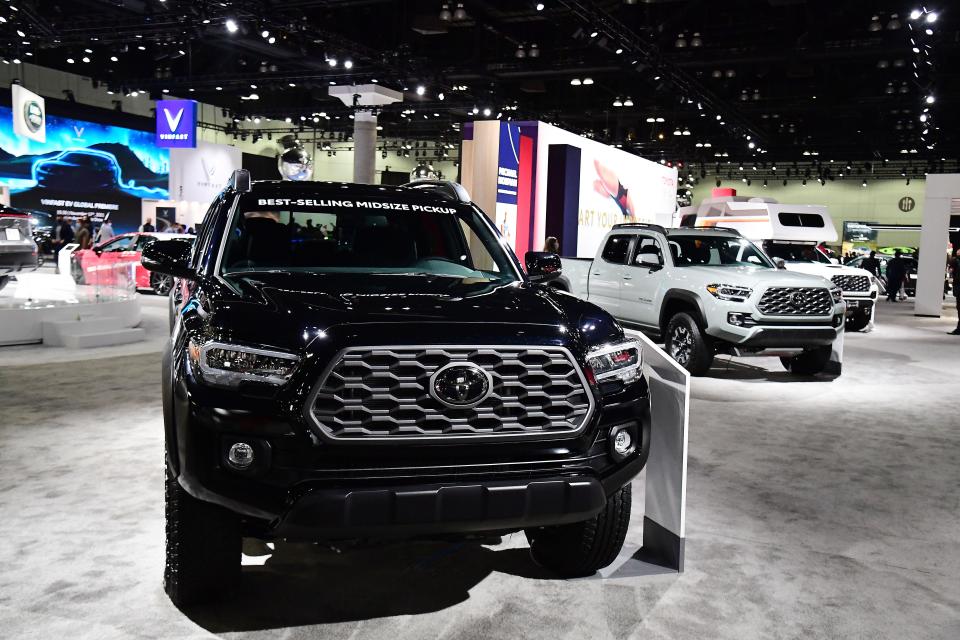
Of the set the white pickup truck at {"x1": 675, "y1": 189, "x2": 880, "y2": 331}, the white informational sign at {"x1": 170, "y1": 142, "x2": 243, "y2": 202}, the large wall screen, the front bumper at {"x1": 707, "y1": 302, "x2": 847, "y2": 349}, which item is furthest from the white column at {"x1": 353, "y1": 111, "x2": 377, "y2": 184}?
the front bumper at {"x1": 707, "y1": 302, "x2": 847, "y2": 349}

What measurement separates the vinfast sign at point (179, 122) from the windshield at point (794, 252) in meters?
16.2

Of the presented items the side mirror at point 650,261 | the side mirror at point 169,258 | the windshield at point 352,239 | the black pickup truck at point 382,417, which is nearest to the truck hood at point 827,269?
the side mirror at point 650,261

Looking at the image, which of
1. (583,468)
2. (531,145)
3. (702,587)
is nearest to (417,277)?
(583,468)

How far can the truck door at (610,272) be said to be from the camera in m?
11.0

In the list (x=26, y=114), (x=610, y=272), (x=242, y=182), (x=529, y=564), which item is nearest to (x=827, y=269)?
(x=610, y=272)

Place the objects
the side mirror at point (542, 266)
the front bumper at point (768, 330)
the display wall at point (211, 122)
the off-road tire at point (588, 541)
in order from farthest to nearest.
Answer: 1. the display wall at point (211, 122)
2. the front bumper at point (768, 330)
3. the side mirror at point (542, 266)
4. the off-road tire at point (588, 541)

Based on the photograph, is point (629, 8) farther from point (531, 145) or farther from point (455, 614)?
point (455, 614)

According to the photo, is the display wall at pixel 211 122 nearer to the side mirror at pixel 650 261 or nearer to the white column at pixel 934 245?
the white column at pixel 934 245

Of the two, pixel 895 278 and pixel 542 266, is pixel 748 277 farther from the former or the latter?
pixel 895 278

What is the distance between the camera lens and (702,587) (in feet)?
12.0

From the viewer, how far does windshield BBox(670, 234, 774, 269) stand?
1030 cm

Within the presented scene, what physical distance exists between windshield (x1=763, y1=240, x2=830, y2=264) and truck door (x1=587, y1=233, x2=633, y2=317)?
5611mm

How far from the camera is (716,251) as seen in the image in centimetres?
1055

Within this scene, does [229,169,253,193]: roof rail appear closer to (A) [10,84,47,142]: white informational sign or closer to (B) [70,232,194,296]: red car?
(B) [70,232,194,296]: red car
